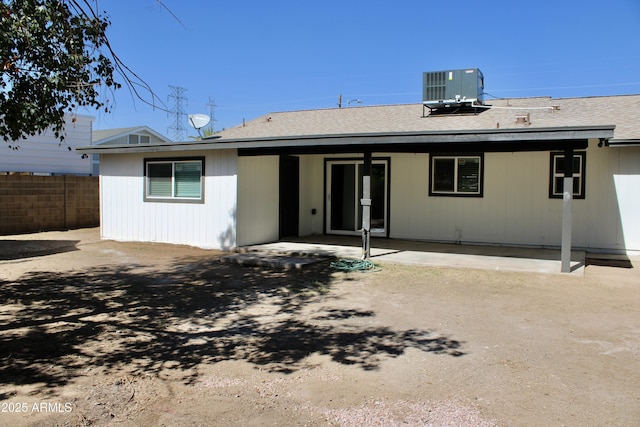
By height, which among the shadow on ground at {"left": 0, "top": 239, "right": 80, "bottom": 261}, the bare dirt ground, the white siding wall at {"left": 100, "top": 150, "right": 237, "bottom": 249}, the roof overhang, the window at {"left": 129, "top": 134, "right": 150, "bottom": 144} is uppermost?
the window at {"left": 129, "top": 134, "right": 150, "bottom": 144}

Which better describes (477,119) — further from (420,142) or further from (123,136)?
(123,136)

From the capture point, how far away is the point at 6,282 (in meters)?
8.14

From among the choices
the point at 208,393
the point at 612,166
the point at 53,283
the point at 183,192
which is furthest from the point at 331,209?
the point at 208,393

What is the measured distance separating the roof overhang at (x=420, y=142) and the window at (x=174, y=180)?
1.55 ft

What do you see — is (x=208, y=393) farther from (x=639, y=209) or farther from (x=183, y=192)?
(x=639, y=209)

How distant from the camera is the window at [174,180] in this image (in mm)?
12266

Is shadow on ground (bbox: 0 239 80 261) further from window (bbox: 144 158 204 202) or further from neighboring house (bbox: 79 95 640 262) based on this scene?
window (bbox: 144 158 204 202)

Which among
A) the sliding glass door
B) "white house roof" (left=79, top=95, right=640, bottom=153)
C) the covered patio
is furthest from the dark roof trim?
the sliding glass door

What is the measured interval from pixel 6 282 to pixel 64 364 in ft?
14.6

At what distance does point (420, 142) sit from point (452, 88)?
5578 mm

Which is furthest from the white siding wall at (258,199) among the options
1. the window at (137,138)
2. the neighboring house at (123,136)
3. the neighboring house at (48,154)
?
the window at (137,138)

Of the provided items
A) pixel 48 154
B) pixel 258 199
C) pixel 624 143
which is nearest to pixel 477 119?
pixel 624 143

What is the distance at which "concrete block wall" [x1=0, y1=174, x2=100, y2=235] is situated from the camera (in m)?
14.8

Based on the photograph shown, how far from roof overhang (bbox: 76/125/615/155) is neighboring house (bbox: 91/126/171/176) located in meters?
13.2
